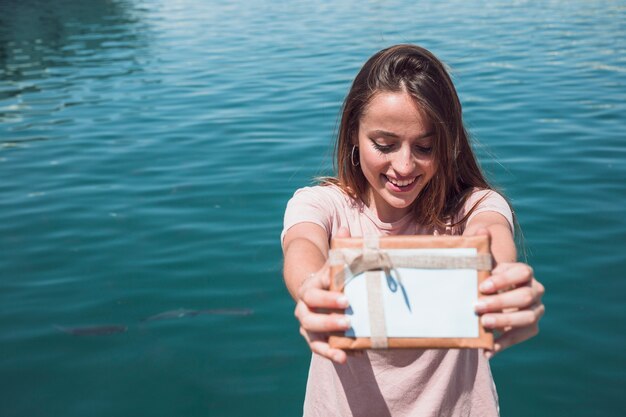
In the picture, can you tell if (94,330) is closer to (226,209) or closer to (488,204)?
(226,209)

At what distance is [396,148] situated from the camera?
90.8 inches

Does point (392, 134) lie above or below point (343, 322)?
above

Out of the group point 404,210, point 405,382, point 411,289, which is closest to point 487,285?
point 411,289

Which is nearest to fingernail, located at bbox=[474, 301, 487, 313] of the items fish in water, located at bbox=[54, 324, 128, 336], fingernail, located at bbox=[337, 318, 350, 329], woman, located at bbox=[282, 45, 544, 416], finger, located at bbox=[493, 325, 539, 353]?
finger, located at bbox=[493, 325, 539, 353]

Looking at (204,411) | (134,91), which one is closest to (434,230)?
(204,411)

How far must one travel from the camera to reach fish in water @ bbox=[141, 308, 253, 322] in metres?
4.90

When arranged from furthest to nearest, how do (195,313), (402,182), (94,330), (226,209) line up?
1. (226,209)
2. (195,313)
3. (94,330)
4. (402,182)

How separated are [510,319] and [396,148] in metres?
0.88

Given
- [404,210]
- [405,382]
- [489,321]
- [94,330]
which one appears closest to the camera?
[489,321]

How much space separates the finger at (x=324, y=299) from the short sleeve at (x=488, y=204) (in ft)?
2.90

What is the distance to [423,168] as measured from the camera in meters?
2.31

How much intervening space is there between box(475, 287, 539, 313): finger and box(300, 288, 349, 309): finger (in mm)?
310

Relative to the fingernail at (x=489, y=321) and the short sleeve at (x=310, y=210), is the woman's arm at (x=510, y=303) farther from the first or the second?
the short sleeve at (x=310, y=210)

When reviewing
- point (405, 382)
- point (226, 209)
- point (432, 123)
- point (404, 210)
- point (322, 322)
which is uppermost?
point (432, 123)
